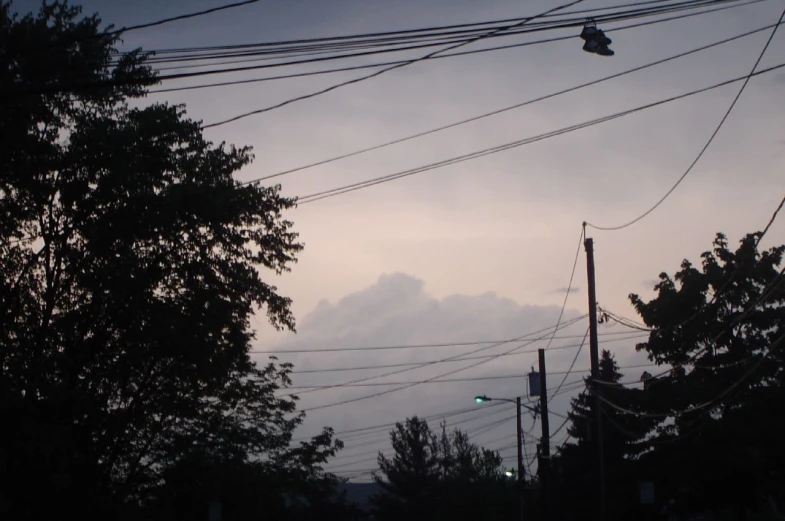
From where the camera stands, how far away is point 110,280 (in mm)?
20188

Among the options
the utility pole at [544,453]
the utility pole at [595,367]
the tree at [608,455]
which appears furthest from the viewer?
the tree at [608,455]

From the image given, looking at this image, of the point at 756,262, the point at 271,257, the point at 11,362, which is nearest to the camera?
the point at 11,362

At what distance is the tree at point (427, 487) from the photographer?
61281mm

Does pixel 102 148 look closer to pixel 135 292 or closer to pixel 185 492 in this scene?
pixel 135 292

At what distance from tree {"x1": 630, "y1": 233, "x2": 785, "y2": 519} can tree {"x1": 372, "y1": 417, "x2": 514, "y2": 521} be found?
17774 mm

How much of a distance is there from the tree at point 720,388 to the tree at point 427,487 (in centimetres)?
1777

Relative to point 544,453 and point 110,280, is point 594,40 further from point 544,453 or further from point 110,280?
point 544,453

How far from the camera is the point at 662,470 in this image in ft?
137

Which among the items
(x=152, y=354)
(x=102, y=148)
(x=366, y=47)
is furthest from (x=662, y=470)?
(x=366, y=47)

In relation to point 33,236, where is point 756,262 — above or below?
above

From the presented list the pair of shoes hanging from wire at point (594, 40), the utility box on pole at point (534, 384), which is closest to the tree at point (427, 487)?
the utility box on pole at point (534, 384)

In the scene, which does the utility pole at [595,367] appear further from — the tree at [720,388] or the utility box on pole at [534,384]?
the tree at [720,388]

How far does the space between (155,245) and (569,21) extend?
11.8 m

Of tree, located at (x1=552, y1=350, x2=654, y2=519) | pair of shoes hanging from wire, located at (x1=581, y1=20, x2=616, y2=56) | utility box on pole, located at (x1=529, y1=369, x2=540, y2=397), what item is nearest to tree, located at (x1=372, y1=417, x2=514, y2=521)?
tree, located at (x1=552, y1=350, x2=654, y2=519)
